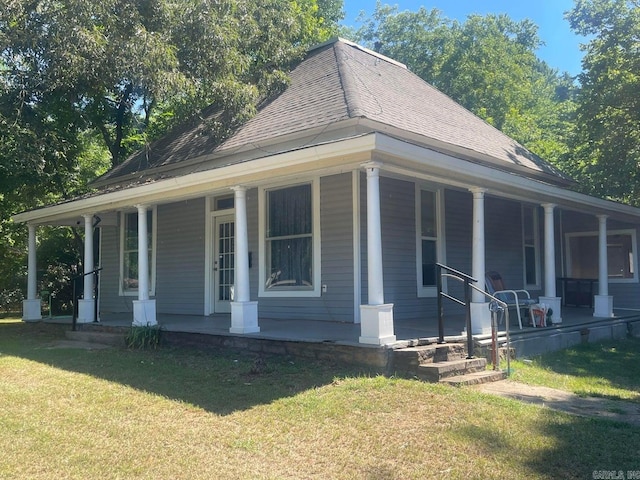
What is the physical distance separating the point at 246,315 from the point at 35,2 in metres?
7.45

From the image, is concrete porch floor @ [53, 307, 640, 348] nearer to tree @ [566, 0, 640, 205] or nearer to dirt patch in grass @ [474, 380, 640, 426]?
dirt patch in grass @ [474, 380, 640, 426]

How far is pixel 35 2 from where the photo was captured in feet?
34.4

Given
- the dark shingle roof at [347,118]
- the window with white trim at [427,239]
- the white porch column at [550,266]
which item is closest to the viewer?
the dark shingle roof at [347,118]

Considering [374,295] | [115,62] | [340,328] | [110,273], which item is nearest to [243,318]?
[340,328]

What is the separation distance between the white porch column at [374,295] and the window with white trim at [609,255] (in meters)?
9.39

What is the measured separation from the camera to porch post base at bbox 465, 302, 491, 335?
306 inches

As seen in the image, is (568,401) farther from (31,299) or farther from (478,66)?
(478,66)

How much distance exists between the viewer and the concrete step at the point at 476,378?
5934 mm

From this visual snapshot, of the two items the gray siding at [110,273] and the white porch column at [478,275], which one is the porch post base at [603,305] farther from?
the gray siding at [110,273]

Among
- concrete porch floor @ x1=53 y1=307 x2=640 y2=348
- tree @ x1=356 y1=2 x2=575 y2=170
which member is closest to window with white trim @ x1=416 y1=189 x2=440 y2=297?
concrete porch floor @ x1=53 y1=307 x2=640 y2=348

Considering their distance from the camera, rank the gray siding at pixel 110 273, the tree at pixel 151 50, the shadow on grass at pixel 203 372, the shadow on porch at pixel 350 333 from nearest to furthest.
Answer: the shadow on grass at pixel 203 372 < the shadow on porch at pixel 350 333 < the tree at pixel 151 50 < the gray siding at pixel 110 273

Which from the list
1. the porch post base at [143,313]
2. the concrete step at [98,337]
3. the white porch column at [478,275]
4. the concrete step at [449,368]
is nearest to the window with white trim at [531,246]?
the white porch column at [478,275]

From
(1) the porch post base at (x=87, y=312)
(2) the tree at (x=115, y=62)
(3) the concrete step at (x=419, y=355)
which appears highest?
(2) the tree at (x=115, y=62)

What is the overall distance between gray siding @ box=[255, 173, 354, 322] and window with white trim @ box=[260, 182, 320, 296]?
0.15m
